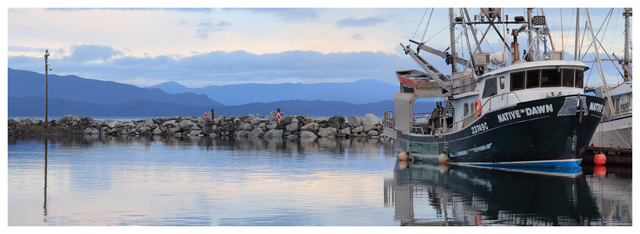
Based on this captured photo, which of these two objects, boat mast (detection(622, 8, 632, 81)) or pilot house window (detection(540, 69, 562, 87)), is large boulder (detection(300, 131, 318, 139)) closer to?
boat mast (detection(622, 8, 632, 81))

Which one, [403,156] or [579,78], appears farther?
[403,156]

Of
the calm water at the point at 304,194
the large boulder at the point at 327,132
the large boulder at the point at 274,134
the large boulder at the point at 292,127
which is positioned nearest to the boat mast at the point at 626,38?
the calm water at the point at 304,194

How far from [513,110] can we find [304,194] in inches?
398

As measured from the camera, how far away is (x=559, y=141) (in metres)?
25.8

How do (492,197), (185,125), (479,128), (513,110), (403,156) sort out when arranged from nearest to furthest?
1. (492,197)
2. (513,110)
3. (479,128)
4. (403,156)
5. (185,125)

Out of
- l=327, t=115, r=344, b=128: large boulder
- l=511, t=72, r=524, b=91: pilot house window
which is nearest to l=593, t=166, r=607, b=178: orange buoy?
l=511, t=72, r=524, b=91: pilot house window

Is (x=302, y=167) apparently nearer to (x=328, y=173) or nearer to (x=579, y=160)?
(x=328, y=173)

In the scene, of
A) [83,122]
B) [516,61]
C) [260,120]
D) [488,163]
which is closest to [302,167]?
[488,163]

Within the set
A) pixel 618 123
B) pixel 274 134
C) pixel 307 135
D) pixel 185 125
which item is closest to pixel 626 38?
pixel 618 123

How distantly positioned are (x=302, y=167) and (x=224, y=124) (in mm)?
43786

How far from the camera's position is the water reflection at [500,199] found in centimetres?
1508

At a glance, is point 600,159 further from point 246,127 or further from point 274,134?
point 246,127

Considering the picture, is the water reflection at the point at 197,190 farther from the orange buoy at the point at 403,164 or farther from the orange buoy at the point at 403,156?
the orange buoy at the point at 403,156

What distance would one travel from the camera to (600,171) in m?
26.6
